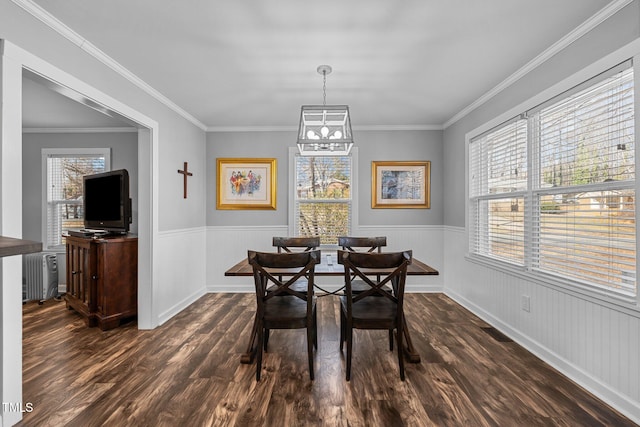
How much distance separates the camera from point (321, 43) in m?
2.34

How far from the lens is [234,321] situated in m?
3.42

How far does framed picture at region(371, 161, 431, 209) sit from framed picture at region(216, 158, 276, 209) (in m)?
1.62

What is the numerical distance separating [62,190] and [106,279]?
7.74 feet

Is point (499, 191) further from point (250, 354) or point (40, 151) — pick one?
point (40, 151)

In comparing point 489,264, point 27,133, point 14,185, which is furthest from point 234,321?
point 27,133

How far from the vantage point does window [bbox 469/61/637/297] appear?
195cm

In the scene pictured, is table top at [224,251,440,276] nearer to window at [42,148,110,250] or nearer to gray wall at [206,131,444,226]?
gray wall at [206,131,444,226]

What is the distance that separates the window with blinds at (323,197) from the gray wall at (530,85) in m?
1.46

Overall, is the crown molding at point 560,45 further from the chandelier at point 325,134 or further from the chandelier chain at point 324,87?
the chandelier chain at point 324,87

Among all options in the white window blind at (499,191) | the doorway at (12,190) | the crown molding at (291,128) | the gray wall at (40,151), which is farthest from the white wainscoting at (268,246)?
the doorway at (12,190)

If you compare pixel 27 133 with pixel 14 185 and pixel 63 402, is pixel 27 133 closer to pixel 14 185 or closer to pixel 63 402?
pixel 14 185

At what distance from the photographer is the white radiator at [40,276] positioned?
4.13 meters

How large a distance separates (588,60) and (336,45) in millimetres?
1786

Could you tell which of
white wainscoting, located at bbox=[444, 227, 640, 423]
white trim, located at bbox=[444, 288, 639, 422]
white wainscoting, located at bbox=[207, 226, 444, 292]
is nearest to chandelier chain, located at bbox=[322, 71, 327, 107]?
white wainscoting, located at bbox=[207, 226, 444, 292]
